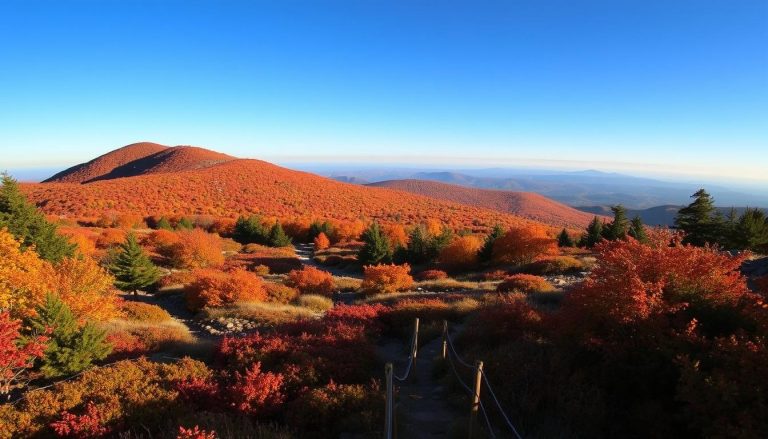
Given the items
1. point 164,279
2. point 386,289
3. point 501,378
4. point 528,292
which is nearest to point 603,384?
point 501,378

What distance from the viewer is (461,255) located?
116 ft

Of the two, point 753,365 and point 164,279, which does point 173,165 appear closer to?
point 164,279

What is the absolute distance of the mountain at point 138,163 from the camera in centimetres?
10856

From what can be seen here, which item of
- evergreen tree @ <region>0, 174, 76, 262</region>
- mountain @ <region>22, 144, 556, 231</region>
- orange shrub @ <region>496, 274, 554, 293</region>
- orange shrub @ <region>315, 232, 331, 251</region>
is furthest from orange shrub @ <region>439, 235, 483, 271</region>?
mountain @ <region>22, 144, 556, 231</region>

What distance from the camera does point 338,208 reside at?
275 ft

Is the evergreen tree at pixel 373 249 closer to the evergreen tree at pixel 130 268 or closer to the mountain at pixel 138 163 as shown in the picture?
the evergreen tree at pixel 130 268

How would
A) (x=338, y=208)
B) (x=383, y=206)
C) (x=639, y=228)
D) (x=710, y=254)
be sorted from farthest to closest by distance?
(x=383, y=206) → (x=338, y=208) → (x=639, y=228) → (x=710, y=254)

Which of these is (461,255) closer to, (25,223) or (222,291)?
(222,291)

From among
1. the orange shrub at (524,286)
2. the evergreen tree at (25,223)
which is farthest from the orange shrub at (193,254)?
the orange shrub at (524,286)

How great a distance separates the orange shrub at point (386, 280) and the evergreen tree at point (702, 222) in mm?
23798

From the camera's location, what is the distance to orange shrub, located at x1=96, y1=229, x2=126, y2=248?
123 ft

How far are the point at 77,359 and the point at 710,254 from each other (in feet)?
46.6

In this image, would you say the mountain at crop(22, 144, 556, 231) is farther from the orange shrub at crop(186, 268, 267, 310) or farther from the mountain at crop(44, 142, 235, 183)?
the orange shrub at crop(186, 268, 267, 310)

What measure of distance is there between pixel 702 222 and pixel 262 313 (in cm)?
3430
